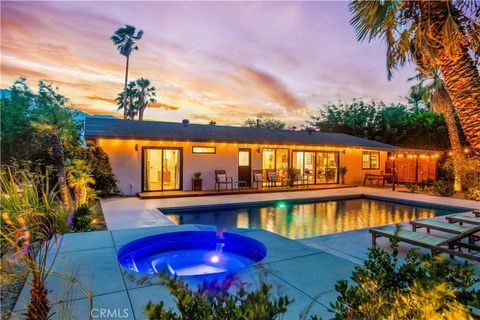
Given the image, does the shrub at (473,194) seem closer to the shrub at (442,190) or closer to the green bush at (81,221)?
the shrub at (442,190)

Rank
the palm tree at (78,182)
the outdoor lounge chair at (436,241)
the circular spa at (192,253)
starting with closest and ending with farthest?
the outdoor lounge chair at (436,241), the circular spa at (192,253), the palm tree at (78,182)

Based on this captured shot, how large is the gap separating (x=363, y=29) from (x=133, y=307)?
5.10 meters

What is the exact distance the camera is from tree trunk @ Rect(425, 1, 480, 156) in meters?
3.47

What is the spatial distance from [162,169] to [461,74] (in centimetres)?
1126

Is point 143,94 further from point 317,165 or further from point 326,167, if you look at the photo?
point 326,167

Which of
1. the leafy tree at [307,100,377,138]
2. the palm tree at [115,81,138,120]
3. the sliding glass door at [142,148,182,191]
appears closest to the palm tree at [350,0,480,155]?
the sliding glass door at [142,148,182,191]

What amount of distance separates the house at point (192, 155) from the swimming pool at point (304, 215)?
3603mm

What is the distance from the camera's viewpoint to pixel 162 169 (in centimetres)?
1267

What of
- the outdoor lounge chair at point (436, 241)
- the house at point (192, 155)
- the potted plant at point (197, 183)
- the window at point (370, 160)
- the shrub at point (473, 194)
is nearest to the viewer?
the outdoor lounge chair at point (436, 241)

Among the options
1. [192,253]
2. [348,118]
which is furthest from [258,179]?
[348,118]

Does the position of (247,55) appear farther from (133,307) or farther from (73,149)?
(133,307)

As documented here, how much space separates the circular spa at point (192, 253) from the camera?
5.20 metres

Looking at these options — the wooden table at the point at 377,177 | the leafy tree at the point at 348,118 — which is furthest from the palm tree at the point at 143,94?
the wooden table at the point at 377,177

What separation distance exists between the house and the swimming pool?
360cm
